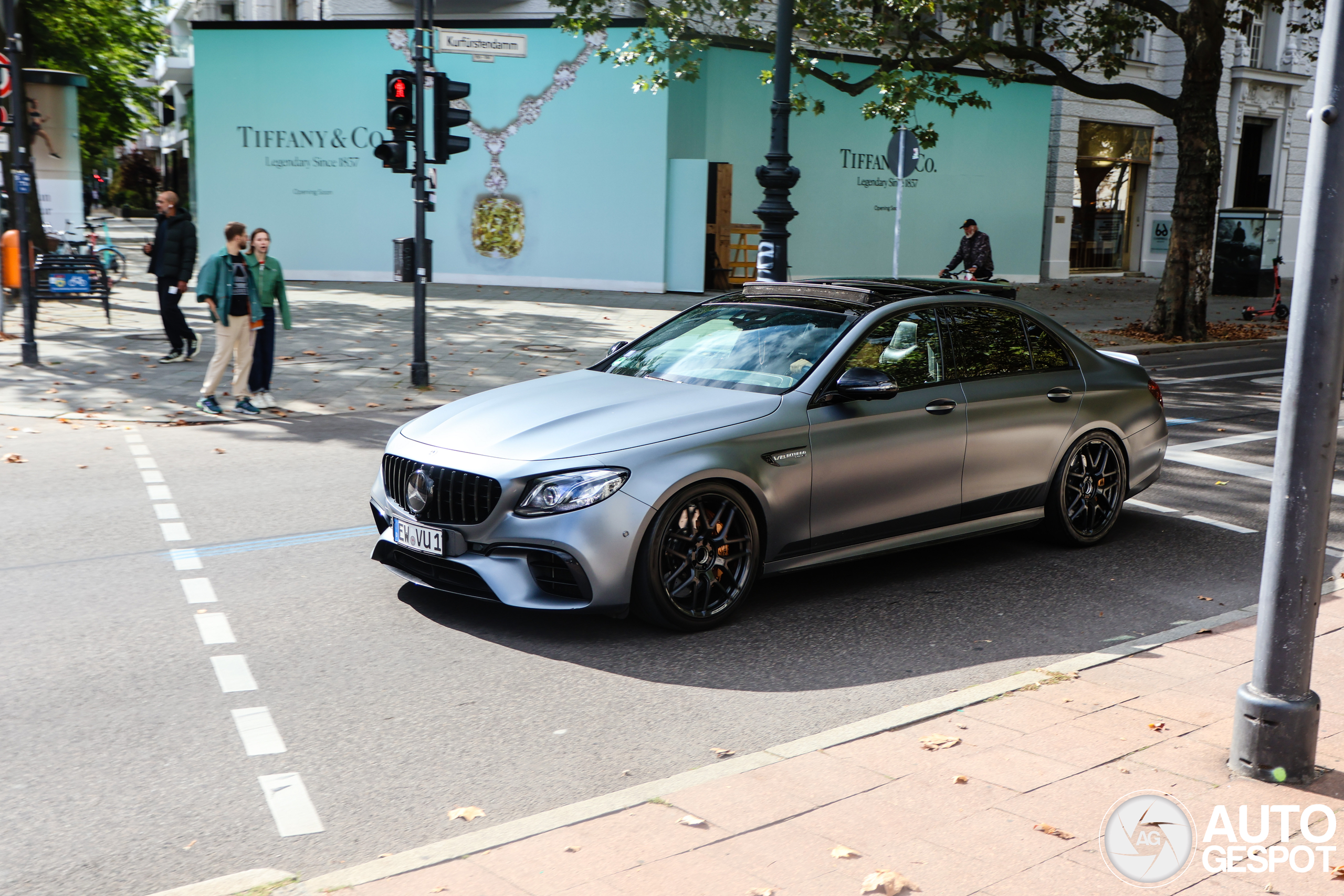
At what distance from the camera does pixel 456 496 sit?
5598mm

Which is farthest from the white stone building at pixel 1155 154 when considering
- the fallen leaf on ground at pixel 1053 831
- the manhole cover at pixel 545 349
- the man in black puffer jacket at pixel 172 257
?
the fallen leaf on ground at pixel 1053 831

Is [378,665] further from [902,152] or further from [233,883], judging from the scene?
[902,152]

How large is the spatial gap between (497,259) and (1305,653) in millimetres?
22264

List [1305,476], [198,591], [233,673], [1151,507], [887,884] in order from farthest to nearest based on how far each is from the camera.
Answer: [1151,507] → [198,591] → [233,673] → [1305,476] → [887,884]

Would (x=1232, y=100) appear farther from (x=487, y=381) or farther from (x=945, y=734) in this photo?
(x=945, y=734)

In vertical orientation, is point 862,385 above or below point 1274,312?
above

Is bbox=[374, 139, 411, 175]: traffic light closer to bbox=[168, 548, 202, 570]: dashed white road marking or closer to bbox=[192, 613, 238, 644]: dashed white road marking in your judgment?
bbox=[168, 548, 202, 570]: dashed white road marking

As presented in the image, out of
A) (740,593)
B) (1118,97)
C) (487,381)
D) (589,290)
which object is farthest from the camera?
(589,290)

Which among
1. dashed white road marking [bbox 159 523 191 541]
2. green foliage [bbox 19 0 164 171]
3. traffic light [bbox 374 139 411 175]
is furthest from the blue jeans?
green foliage [bbox 19 0 164 171]

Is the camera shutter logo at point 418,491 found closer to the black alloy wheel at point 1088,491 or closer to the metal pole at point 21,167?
the black alloy wheel at point 1088,491

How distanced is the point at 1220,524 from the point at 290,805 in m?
6.42

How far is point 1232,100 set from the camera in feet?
119

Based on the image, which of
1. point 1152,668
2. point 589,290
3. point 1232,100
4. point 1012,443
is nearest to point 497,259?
point 589,290

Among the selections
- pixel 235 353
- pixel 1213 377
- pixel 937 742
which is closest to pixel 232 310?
pixel 235 353
